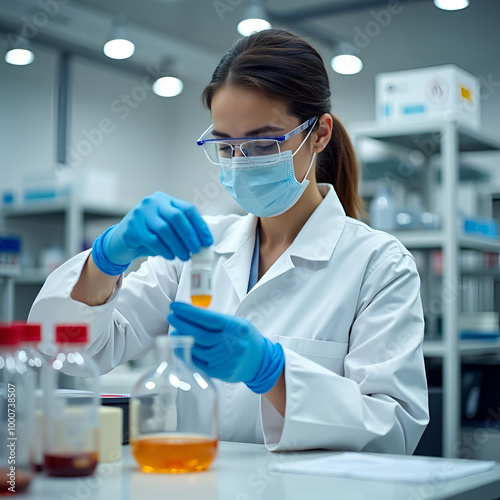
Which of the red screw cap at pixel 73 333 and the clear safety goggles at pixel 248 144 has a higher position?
the clear safety goggles at pixel 248 144

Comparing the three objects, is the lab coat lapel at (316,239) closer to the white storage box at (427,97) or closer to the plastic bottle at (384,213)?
the plastic bottle at (384,213)

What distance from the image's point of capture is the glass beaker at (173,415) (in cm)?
100

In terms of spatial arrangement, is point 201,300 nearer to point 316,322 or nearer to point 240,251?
point 316,322

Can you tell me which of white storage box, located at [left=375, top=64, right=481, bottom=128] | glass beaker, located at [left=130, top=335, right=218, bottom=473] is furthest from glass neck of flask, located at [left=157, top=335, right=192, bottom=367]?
white storage box, located at [left=375, top=64, right=481, bottom=128]

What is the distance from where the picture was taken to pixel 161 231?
115 centimetres

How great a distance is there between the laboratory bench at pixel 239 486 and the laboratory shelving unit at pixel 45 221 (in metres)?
3.16

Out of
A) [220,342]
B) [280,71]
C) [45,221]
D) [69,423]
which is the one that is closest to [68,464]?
[69,423]

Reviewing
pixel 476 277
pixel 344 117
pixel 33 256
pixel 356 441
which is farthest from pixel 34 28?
pixel 356 441

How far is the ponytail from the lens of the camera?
1793mm

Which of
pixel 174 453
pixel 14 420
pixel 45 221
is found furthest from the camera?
pixel 45 221

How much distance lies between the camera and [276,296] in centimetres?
153

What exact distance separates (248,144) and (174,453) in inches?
27.5

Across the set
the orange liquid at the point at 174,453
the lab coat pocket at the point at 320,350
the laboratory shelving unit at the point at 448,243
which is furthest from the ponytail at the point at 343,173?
the laboratory shelving unit at the point at 448,243

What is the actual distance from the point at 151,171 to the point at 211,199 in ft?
1.84
